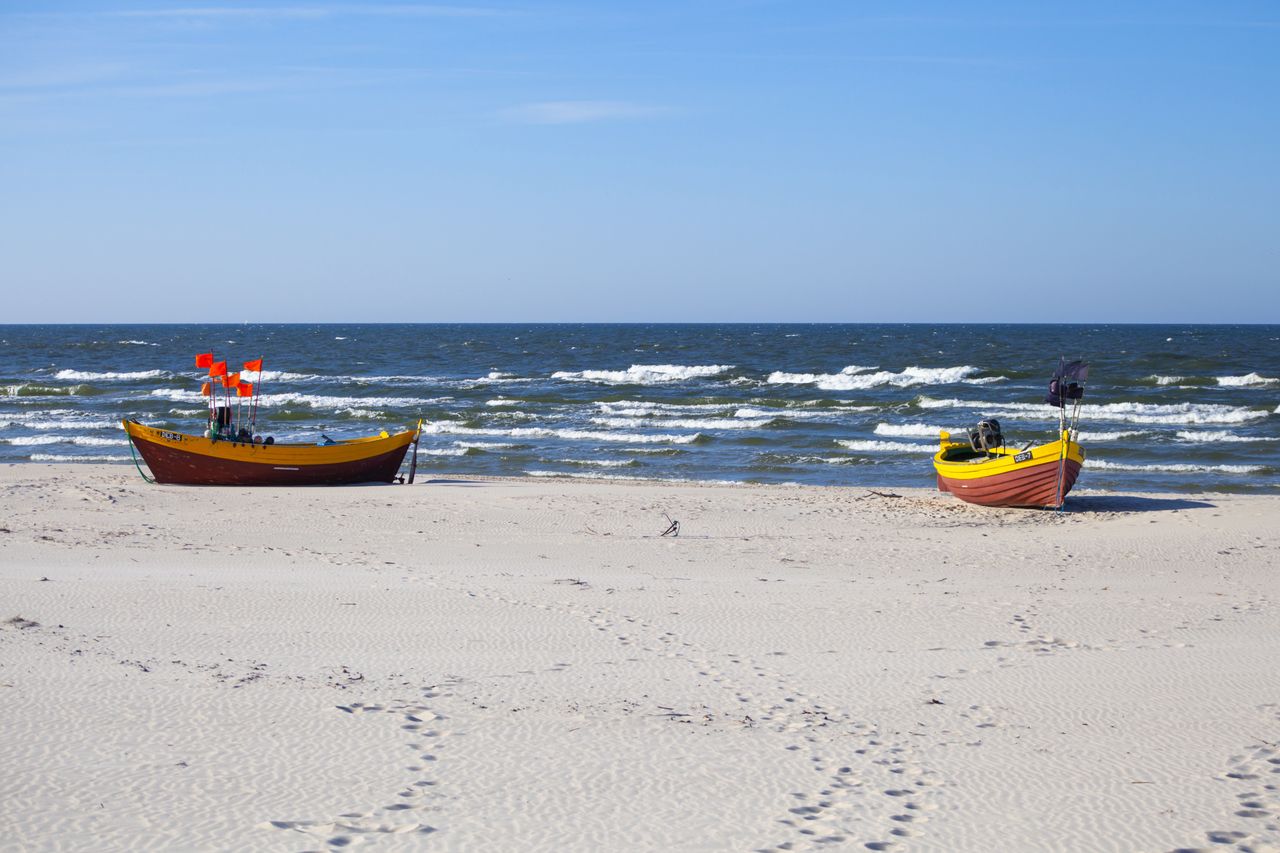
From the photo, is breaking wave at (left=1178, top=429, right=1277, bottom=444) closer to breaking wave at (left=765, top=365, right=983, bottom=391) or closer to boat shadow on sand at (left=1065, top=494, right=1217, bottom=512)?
boat shadow on sand at (left=1065, top=494, right=1217, bottom=512)

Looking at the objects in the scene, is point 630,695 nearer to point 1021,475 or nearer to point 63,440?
point 1021,475

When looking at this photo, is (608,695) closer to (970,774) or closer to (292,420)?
(970,774)

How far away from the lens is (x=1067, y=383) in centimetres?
1664

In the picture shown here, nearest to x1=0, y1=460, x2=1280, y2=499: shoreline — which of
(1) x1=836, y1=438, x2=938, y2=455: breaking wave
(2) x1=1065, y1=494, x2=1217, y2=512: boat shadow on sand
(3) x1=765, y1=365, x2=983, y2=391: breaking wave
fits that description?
(2) x1=1065, y1=494, x2=1217, y2=512: boat shadow on sand

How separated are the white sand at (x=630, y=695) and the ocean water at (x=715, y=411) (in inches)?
397

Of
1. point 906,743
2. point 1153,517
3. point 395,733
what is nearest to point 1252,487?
point 1153,517

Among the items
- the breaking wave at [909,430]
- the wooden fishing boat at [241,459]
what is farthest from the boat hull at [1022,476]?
the breaking wave at [909,430]

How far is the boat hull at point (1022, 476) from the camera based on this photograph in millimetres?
16219

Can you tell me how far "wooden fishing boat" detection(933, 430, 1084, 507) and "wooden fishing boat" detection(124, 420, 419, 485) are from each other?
367 inches

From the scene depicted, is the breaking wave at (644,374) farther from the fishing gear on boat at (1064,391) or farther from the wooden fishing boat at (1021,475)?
the fishing gear on boat at (1064,391)

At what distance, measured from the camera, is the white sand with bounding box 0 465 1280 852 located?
5090 mm

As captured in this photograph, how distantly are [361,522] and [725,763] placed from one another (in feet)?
31.4

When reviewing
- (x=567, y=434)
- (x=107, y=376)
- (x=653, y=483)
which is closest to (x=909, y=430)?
(x=567, y=434)

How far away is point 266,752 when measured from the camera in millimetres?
5781
